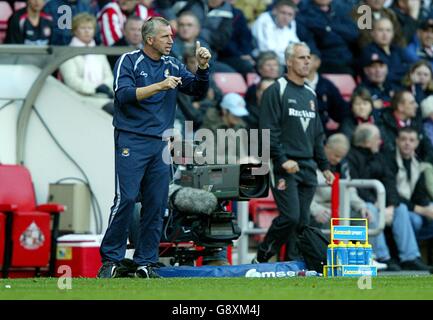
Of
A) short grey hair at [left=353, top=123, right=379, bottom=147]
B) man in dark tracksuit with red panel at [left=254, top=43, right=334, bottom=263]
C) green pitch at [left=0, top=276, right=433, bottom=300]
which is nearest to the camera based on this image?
green pitch at [left=0, top=276, right=433, bottom=300]

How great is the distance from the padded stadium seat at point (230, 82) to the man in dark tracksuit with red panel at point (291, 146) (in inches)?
162

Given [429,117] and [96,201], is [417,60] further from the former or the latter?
[96,201]

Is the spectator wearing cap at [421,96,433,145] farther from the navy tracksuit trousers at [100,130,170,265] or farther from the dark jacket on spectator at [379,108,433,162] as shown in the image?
the navy tracksuit trousers at [100,130,170,265]

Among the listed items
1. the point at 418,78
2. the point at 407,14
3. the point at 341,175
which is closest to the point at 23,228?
the point at 341,175

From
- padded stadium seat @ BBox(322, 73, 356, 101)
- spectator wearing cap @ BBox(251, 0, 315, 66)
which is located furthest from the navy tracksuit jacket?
padded stadium seat @ BBox(322, 73, 356, 101)

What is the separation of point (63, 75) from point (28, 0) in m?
1.37

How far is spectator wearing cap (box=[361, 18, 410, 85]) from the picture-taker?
20344 millimetres

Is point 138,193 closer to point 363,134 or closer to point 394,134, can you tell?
point 363,134

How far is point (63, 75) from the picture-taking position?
16.3 metres

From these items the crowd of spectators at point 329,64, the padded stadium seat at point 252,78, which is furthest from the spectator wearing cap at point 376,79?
the padded stadium seat at point 252,78

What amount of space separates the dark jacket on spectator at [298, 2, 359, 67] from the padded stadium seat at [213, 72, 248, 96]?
169 cm

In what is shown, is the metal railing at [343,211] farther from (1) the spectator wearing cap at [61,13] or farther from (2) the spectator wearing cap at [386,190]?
(1) the spectator wearing cap at [61,13]

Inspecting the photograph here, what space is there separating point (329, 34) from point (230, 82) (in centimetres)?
204
